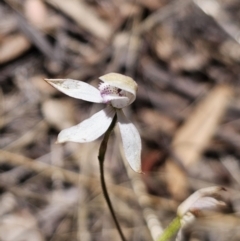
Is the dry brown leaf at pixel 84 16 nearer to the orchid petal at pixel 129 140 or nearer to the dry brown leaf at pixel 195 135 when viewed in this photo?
the dry brown leaf at pixel 195 135

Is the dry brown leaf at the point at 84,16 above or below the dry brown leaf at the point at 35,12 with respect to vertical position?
above

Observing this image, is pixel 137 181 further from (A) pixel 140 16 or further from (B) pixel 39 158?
(A) pixel 140 16

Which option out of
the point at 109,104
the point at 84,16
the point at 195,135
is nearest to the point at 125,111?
the point at 195,135

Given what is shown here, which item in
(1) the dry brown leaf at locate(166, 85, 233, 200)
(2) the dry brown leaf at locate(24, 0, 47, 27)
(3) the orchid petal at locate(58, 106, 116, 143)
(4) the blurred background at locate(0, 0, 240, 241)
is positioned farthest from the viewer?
(2) the dry brown leaf at locate(24, 0, 47, 27)

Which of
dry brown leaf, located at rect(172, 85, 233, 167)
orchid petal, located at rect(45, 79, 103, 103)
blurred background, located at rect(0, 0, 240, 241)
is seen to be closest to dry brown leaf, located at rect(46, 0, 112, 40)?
blurred background, located at rect(0, 0, 240, 241)

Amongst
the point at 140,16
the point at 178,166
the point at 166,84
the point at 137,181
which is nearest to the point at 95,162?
the point at 137,181

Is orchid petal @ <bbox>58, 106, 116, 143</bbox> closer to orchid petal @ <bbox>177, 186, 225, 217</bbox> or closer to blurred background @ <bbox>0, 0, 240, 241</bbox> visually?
orchid petal @ <bbox>177, 186, 225, 217</bbox>

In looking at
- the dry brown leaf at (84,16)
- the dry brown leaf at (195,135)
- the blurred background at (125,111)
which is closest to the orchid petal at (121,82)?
the blurred background at (125,111)

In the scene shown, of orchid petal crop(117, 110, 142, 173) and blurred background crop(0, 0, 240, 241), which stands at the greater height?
orchid petal crop(117, 110, 142, 173)
